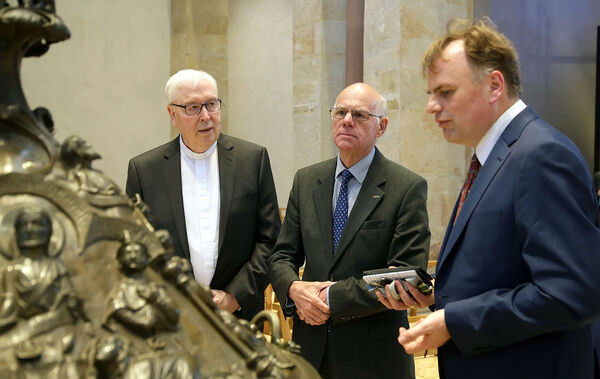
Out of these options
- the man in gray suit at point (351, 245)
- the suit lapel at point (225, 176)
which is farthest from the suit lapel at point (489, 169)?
the suit lapel at point (225, 176)

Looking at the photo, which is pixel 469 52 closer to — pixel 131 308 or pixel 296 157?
pixel 131 308

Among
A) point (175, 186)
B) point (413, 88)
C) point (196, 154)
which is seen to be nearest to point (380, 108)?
point (196, 154)

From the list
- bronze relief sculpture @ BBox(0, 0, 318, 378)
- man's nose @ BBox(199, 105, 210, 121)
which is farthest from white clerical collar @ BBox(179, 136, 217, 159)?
bronze relief sculpture @ BBox(0, 0, 318, 378)

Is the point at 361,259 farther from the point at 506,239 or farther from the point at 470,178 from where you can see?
the point at 506,239

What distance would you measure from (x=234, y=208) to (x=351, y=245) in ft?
2.05

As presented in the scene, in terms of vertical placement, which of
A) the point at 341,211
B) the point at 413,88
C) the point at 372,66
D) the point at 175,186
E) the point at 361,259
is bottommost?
the point at 361,259

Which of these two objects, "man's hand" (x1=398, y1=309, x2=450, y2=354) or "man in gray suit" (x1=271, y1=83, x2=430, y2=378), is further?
"man in gray suit" (x1=271, y1=83, x2=430, y2=378)

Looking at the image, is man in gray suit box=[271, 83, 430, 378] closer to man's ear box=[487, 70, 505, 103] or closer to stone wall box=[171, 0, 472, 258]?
man's ear box=[487, 70, 505, 103]

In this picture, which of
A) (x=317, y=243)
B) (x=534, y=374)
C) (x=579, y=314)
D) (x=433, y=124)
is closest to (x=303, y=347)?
(x=317, y=243)

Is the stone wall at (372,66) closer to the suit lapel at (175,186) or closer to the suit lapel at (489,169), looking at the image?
the suit lapel at (175,186)

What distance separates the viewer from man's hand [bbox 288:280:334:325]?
2986mm

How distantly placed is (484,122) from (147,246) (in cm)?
130

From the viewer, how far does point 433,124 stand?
22.5ft

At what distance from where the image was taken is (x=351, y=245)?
3.12m
